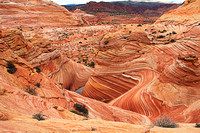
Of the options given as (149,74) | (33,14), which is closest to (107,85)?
(149,74)

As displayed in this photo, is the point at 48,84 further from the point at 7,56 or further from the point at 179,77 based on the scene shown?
the point at 179,77

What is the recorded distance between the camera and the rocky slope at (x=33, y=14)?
3894 cm

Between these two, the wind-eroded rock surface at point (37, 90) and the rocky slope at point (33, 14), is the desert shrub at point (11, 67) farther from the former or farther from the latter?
the rocky slope at point (33, 14)

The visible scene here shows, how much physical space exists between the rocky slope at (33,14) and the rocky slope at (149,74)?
34786 millimetres

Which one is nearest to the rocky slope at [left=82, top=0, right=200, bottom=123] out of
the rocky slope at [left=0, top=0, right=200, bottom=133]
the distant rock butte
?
the rocky slope at [left=0, top=0, right=200, bottom=133]

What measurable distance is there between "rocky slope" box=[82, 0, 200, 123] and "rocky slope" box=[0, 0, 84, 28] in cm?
3479

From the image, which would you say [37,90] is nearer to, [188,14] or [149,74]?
[149,74]

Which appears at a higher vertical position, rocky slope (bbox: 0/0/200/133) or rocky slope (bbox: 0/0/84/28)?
rocky slope (bbox: 0/0/84/28)

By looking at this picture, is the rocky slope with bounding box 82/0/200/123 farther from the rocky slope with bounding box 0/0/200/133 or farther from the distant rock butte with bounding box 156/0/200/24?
the distant rock butte with bounding box 156/0/200/24

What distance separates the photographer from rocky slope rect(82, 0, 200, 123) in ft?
29.7

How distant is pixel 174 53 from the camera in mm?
12516

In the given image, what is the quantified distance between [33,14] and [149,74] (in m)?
44.6

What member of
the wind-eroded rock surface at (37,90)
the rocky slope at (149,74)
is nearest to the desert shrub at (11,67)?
the wind-eroded rock surface at (37,90)

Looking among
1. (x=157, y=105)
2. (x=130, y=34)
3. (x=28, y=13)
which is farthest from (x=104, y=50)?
(x=28, y=13)
